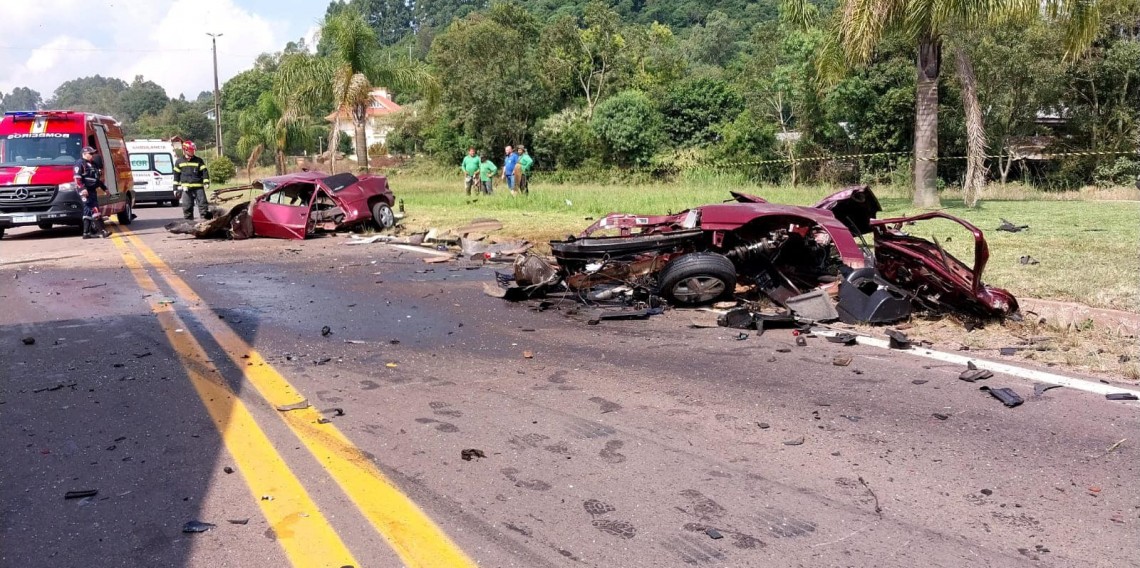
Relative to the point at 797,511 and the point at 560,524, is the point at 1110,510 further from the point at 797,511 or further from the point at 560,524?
the point at 560,524

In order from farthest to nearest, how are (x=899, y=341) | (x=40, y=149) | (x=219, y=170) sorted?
(x=219, y=170) < (x=40, y=149) < (x=899, y=341)

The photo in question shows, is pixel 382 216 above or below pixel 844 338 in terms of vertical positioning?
above

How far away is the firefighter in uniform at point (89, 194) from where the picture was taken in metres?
17.6

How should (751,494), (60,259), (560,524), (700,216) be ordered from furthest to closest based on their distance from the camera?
(60,259) < (700,216) < (751,494) < (560,524)

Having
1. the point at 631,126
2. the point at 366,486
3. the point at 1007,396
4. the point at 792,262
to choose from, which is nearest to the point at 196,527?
the point at 366,486

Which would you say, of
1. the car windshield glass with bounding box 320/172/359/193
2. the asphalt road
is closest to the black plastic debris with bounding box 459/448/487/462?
the asphalt road

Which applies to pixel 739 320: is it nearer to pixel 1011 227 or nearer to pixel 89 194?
pixel 1011 227

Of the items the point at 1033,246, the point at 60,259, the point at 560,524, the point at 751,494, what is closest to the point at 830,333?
the point at 751,494

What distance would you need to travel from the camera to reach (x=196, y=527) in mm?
3682

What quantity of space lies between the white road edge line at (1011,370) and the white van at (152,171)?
27421 mm

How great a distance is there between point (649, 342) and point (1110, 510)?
383 centimetres

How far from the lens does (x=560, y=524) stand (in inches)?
145

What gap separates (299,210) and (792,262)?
1049cm

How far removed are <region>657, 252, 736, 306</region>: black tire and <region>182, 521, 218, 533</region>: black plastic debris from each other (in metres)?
5.38
